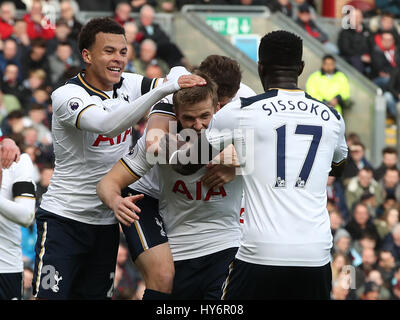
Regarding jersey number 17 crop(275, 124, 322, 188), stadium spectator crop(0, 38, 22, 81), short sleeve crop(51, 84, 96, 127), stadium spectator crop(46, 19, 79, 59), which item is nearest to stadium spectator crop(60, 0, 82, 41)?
stadium spectator crop(46, 19, 79, 59)

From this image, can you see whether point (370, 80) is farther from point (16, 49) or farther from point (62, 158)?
point (62, 158)

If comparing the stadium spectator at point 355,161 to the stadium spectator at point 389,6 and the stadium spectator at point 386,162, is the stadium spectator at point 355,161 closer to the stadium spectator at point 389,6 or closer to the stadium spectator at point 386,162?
the stadium spectator at point 386,162

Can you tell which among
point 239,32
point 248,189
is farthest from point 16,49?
point 248,189

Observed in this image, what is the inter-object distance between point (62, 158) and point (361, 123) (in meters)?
9.11

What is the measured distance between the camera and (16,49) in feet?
45.0

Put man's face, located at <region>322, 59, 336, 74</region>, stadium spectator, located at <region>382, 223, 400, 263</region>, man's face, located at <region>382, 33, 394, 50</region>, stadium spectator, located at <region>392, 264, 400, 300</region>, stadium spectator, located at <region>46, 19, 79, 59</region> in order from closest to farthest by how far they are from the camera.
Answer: stadium spectator, located at <region>392, 264, 400, 300</region>, stadium spectator, located at <region>382, 223, 400, 263</region>, stadium spectator, located at <region>46, 19, 79, 59</region>, man's face, located at <region>322, 59, 336, 74</region>, man's face, located at <region>382, 33, 394, 50</region>

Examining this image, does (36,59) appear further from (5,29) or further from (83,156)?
(83,156)

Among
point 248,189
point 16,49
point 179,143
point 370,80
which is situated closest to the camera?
point 248,189

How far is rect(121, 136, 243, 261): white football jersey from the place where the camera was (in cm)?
736

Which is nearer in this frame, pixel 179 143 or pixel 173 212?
pixel 179 143

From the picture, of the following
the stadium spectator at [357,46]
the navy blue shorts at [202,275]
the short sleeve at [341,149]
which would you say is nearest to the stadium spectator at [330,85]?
the stadium spectator at [357,46]

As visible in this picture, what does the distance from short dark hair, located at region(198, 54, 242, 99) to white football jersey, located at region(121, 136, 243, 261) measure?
2.19 ft

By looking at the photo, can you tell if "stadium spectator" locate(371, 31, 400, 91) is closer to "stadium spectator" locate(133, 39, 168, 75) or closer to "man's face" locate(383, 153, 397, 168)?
"man's face" locate(383, 153, 397, 168)

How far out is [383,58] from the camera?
17547 mm
